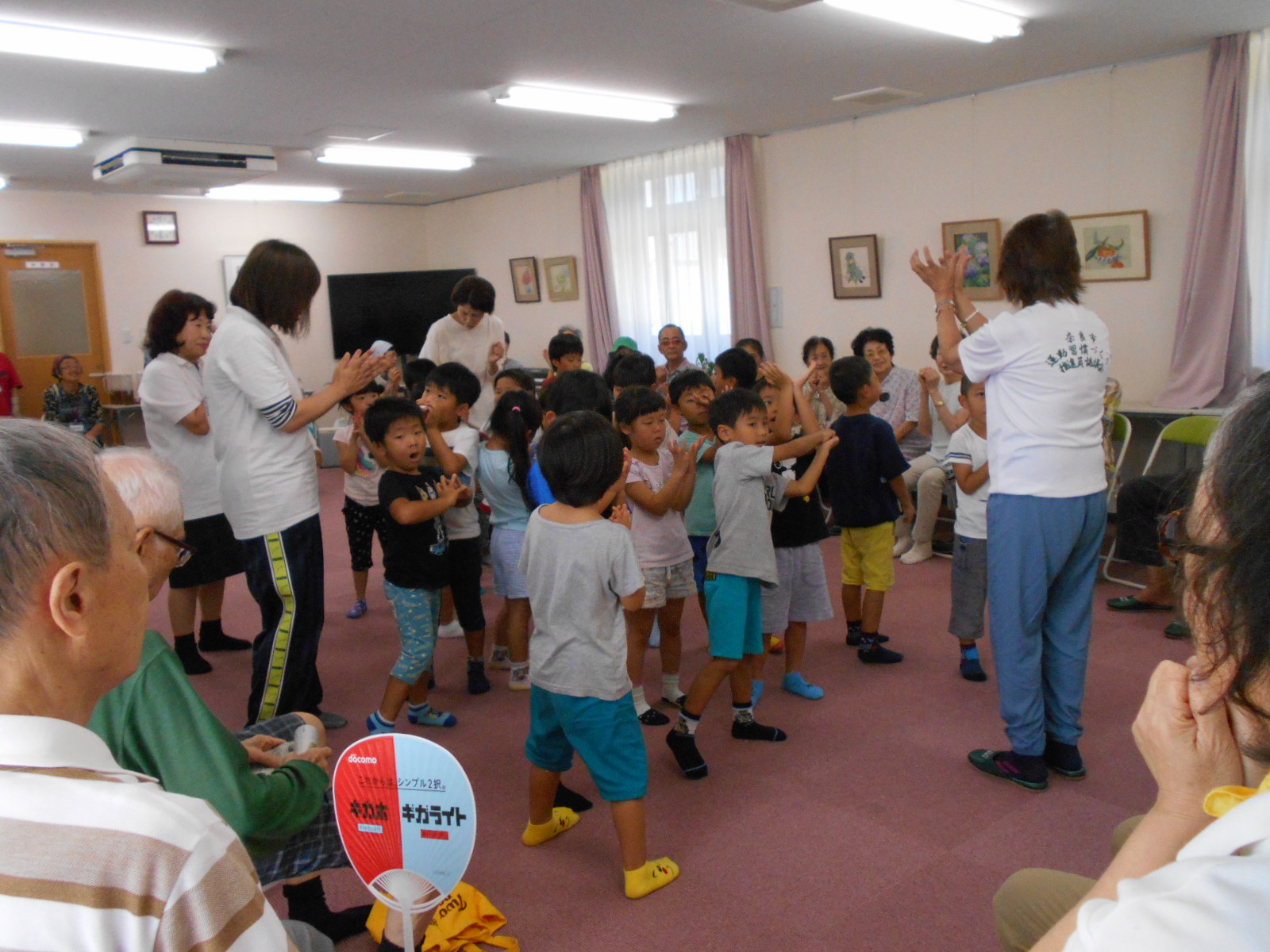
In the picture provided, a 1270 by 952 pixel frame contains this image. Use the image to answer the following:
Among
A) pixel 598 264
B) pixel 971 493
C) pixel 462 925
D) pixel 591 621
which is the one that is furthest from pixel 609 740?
pixel 598 264

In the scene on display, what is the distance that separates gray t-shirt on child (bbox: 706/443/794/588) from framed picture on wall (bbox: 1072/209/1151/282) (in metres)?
3.73

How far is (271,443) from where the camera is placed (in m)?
2.87

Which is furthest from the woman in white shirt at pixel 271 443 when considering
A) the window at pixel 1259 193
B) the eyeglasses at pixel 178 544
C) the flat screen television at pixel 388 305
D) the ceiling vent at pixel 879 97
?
the flat screen television at pixel 388 305

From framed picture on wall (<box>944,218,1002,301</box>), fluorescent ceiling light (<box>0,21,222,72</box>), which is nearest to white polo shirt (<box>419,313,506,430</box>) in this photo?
fluorescent ceiling light (<box>0,21,222,72</box>)

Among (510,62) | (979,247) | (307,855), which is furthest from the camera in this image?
(979,247)

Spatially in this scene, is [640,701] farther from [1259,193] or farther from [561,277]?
[561,277]

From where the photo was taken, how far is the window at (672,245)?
8133 mm

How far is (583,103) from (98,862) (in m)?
6.05

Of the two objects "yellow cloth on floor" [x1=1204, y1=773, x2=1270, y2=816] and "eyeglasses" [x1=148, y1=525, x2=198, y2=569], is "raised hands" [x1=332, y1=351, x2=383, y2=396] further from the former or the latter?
"yellow cloth on floor" [x1=1204, y1=773, x2=1270, y2=816]

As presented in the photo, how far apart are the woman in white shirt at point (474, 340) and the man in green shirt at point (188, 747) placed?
3316mm

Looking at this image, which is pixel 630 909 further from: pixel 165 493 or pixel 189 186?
pixel 189 186

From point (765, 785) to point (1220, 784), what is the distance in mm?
1955

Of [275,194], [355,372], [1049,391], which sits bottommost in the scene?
[1049,391]

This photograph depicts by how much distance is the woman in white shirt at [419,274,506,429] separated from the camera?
4961 millimetres
